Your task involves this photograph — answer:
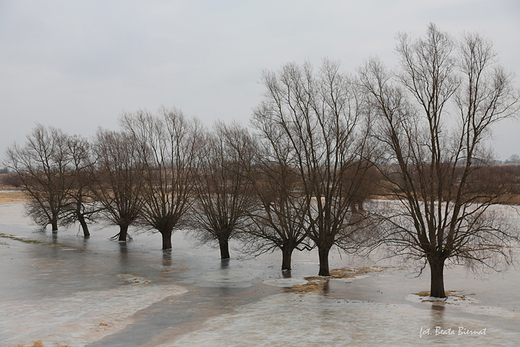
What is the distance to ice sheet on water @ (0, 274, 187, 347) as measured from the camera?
12211 mm

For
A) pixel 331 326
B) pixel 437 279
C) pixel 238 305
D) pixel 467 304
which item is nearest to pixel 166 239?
pixel 238 305

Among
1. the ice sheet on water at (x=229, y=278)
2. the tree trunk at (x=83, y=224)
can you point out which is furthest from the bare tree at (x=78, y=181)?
the ice sheet on water at (x=229, y=278)

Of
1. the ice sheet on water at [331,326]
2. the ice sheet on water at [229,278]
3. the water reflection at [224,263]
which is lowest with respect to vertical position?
the ice sheet on water at [229,278]

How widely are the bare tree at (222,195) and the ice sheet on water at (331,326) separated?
37.2 ft

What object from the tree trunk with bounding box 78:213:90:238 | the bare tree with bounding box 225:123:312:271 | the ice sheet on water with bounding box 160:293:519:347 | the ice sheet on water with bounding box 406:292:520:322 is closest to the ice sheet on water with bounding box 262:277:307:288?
the bare tree with bounding box 225:123:312:271

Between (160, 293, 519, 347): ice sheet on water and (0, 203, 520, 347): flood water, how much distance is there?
35mm

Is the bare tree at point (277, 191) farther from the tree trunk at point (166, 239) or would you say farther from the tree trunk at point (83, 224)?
the tree trunk at point (83, 224)

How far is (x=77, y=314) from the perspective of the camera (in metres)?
14.8

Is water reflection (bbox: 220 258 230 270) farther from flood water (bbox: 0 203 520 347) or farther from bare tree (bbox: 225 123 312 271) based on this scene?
bare tree (bbox: 225 123 312 271)

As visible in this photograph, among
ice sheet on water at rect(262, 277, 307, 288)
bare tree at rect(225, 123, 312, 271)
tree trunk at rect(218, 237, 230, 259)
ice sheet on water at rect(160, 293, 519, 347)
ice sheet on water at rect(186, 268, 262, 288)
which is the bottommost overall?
ice sheet on water at rect(186, 268, 262, 288)

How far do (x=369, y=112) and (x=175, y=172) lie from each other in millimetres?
19676

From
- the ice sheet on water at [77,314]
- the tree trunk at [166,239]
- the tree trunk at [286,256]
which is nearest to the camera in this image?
the ice sheet on water at [77,314]

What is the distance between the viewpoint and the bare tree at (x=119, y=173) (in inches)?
1420

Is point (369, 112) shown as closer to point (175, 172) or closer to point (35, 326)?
point (35, 326)
